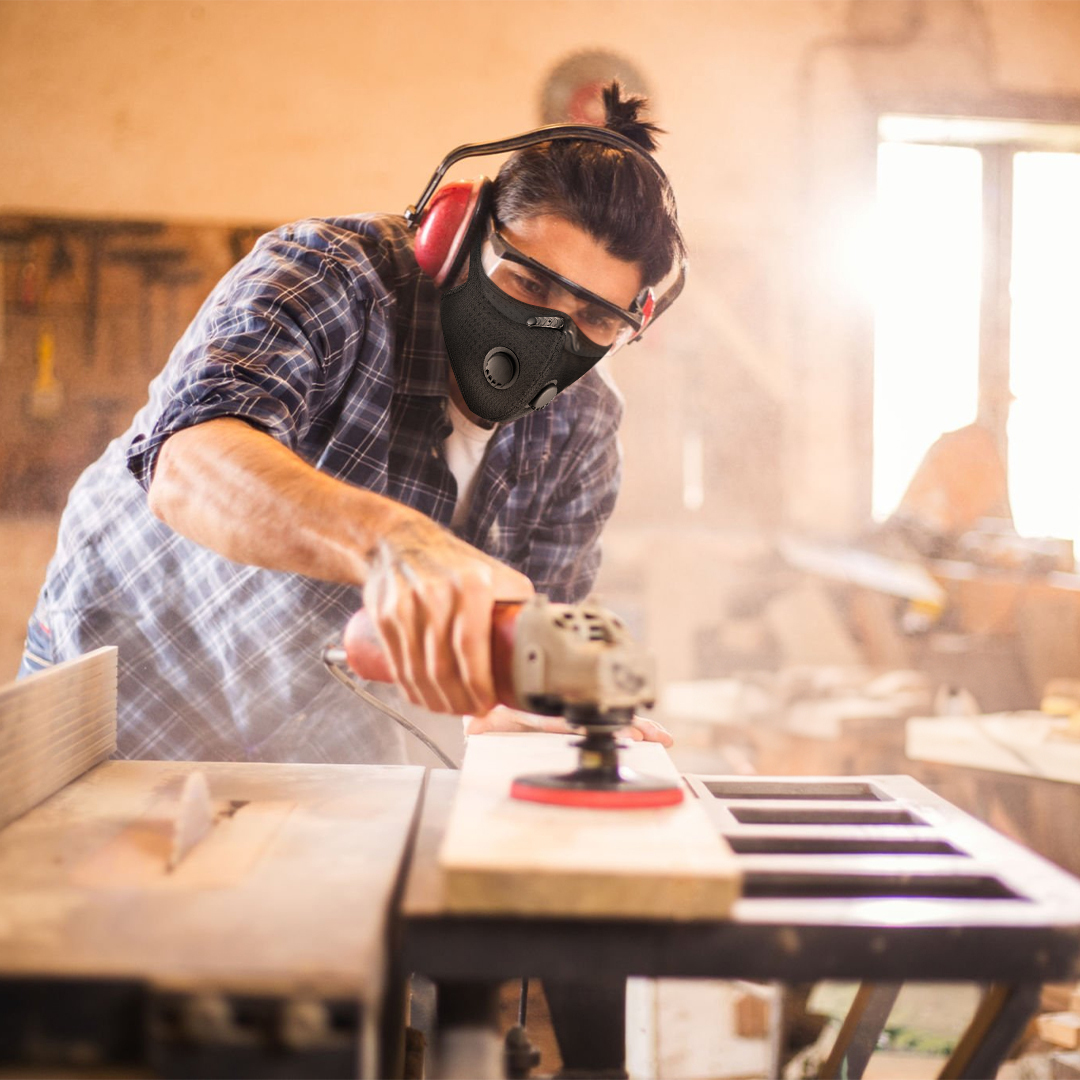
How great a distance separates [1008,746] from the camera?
269 centimetres

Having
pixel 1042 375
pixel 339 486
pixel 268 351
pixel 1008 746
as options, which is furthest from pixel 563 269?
pixel 1042 375

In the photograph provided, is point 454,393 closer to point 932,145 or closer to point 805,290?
point 805,290

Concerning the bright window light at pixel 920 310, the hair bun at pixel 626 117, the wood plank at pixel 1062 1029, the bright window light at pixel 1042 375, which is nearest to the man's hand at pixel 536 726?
the hair bun at pixel 626 117

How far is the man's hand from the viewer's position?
143cm

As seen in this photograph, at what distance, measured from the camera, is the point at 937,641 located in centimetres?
Result: 364

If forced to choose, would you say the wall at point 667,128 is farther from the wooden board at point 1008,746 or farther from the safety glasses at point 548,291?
the safety glasses at point 548,291

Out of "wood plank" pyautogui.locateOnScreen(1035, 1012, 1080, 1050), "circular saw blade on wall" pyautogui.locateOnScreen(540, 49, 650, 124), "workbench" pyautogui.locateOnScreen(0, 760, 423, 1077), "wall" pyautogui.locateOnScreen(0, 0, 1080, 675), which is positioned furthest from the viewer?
"circular saw blade on wall" pyautogui.locateOnScreen(540, 49, 650, 124)

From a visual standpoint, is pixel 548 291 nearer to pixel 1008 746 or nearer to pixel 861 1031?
pixel 861 1031

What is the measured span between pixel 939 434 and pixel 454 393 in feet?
8.91

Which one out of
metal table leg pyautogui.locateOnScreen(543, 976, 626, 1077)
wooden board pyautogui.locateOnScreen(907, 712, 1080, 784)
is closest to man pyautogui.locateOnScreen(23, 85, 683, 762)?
metal table leg pyautogui.locateOnScreen(543, 976, 626, 1077)

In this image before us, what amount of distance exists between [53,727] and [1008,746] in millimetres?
2427

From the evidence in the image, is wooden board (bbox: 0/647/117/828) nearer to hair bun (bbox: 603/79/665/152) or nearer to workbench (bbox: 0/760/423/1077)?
workbench (bbox: 0/760/423/1077)

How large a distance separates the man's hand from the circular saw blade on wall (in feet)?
8.80

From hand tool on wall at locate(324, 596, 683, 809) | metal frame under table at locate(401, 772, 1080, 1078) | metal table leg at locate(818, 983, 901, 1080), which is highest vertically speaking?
hand tool on wall at locate(324, 596, 683, 809)
